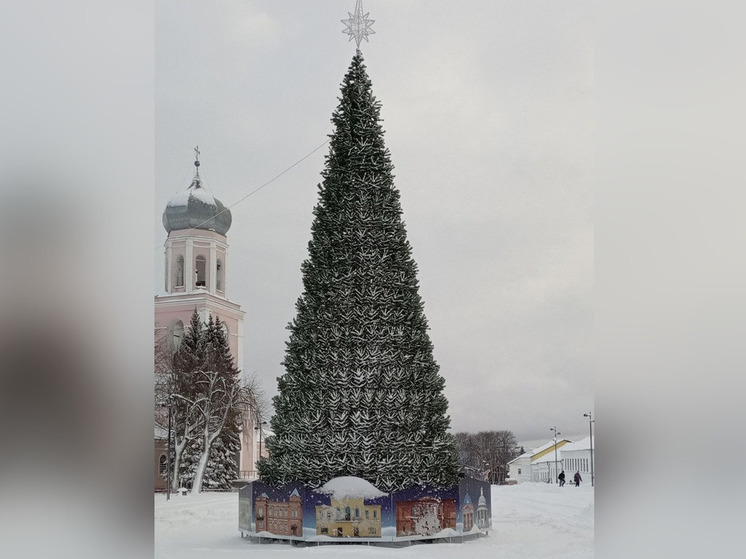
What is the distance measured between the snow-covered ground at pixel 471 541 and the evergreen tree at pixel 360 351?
63cm

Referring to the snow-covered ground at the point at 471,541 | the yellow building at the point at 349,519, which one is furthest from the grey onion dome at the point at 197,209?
the yellow building at the point at 349,519

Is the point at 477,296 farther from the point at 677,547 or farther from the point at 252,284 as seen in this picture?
the point at 677,547

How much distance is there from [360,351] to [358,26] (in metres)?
3.43

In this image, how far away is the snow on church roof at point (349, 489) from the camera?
8.31m

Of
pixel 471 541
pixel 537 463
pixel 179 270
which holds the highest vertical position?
pixel 179 270

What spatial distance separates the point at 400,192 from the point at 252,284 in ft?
6.37

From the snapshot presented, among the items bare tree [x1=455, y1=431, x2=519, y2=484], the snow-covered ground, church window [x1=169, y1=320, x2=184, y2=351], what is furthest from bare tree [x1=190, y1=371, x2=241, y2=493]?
bare tree [x1=455, y1=431, x2=519, y2=484]

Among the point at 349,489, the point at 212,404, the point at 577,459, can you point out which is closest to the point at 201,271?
the point at 212,404

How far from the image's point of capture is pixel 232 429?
37.7 ft

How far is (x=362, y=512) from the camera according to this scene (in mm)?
8273

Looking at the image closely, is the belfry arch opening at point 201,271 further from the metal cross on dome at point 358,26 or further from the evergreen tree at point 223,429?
the metal cross on dome at point 358,26

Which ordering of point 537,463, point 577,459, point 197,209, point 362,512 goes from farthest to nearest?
1. point 577,459
2. point 537,463
3. point 197,209
4. point 362,512

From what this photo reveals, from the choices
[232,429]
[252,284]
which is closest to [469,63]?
[252,284]

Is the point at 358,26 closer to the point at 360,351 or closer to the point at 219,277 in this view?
the point at 219,277
